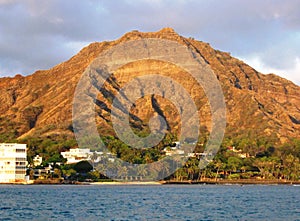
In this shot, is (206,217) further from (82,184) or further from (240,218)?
(82,184)

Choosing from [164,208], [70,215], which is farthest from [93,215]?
[164,208]

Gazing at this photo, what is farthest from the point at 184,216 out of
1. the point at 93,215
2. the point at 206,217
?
the point at 93,215

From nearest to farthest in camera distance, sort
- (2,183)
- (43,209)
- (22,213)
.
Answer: (22,213) < (43,209) < (2,183)

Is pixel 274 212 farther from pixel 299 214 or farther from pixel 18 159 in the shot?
pixel 18 159

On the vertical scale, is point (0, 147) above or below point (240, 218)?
above

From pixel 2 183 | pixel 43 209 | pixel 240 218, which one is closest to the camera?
pixel 240 218

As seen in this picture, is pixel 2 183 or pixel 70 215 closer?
pixel 70 215
